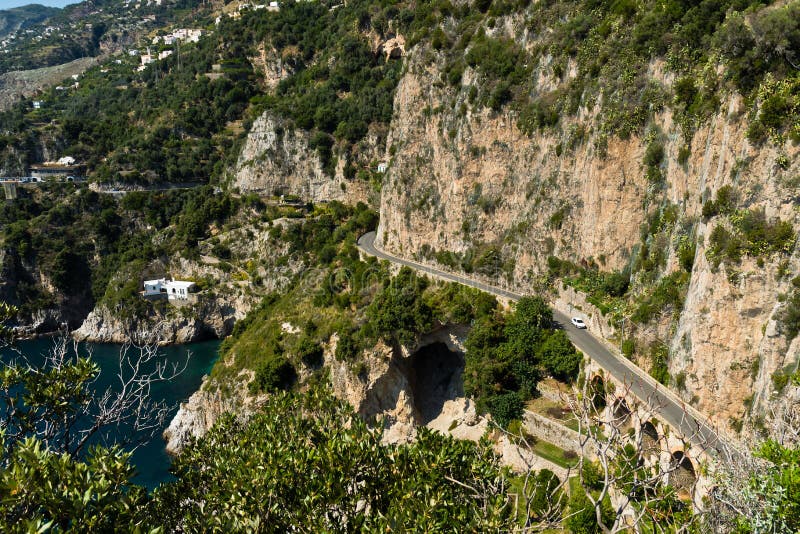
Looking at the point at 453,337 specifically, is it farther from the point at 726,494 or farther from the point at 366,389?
the point at 726,494

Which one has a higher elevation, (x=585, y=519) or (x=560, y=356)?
(x=585, y=519)

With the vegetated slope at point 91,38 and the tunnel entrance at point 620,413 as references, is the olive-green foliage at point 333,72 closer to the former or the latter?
the tunnel entrance at point 620,413

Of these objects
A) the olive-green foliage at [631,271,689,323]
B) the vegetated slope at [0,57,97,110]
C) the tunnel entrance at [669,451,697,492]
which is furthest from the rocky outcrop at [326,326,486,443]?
the vegetated slope at [0,57,97,110]

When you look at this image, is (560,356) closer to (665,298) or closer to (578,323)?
(578,323)

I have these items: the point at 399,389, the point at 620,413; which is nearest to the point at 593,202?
the point at 620,413

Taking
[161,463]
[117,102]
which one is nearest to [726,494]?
[161,463]

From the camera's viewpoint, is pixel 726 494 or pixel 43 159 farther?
→ pixel 43 159

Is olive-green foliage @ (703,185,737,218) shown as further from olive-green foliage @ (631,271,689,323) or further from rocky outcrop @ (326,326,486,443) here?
rocky outcrop @ (326,326,486,443)
